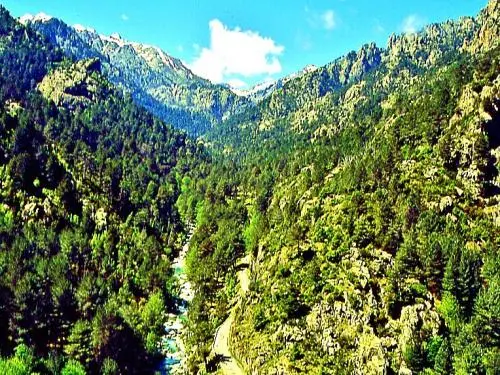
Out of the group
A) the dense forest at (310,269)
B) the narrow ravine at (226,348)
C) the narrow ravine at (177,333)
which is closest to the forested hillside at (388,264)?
the dense forest at (310,269)

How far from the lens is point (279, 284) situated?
115 m

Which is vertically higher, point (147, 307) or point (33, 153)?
point (33, 153)

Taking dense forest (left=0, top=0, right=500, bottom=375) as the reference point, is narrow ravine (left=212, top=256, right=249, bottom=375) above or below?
below

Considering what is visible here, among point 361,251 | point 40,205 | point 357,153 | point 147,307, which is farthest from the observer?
point 357,153

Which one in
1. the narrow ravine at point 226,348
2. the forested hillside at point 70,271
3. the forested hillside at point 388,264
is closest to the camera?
the forested hillside at point 388,264

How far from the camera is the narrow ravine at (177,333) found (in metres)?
110

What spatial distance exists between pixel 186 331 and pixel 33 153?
91.3 metres

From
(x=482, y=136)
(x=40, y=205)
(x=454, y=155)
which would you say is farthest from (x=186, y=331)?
(x=482, y=136)

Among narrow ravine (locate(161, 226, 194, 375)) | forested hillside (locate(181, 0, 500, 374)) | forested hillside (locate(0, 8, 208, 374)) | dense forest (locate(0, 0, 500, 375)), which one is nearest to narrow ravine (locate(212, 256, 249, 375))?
dense forest (locate(0, 0, 500, 375))

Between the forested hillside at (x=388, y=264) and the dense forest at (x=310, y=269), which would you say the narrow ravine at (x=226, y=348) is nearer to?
the dense forest at (x=310, y=269)

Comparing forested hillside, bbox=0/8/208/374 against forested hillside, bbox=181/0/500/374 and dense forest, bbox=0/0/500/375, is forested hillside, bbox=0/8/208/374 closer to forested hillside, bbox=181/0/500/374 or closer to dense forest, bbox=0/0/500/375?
dense forest, bbox=0/0/500/375

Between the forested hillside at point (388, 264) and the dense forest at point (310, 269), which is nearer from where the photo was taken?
the forested hillside at point (388, 264)

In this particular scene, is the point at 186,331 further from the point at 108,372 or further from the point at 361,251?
the point at 361,251

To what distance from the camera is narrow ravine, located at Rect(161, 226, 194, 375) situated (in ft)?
361
